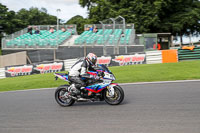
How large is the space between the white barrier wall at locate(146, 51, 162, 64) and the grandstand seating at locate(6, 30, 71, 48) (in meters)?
11.2

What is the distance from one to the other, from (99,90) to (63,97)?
1365 mm

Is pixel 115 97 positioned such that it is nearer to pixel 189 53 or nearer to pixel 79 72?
pixel 79 72

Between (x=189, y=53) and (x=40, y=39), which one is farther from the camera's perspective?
(x=40, y=39)

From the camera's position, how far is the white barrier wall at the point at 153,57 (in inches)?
677

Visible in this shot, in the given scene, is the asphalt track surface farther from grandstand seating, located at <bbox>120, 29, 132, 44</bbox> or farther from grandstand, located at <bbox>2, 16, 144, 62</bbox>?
grandstand seating, located at <bbox>120, 29, 132, 44</bbox>

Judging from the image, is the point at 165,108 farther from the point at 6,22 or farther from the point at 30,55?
the point at 6,22

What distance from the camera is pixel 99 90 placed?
21.2 ft

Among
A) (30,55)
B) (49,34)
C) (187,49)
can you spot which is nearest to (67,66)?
(30,55)

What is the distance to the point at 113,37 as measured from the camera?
18.9 metres

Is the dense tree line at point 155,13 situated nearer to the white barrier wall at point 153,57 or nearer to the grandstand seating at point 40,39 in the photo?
the grandstand seating at point 40,39

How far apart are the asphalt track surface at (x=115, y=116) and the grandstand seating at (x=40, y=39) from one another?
689 inches

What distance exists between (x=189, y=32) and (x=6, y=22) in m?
30.6

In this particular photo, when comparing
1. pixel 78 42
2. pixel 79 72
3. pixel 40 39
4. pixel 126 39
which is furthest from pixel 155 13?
pixel 79 72

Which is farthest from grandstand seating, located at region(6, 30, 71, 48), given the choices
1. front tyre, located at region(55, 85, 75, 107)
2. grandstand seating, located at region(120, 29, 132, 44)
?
front tyre, located at region(55, 85, 75, 107)
